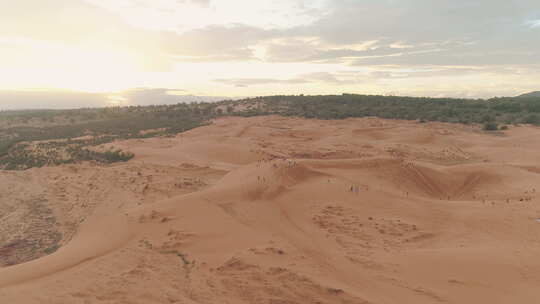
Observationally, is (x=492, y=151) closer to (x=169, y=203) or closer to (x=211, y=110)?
(x=169, y=203)

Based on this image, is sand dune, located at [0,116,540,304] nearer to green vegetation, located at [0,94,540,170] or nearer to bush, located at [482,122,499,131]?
green vegetation, located at [0,94,540,170]

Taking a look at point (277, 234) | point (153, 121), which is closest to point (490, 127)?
point (277, 234)

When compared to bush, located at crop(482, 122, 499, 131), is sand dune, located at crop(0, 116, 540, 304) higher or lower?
lower

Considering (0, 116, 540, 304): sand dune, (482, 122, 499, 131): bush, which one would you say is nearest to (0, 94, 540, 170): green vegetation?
(482, 122, 499, 131): bush

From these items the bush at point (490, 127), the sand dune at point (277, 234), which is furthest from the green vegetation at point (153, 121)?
the sand dune at point (277, 234)

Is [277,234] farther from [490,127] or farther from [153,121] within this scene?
[153,121]

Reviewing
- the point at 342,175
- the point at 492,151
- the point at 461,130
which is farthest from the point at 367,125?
the point at 342,175

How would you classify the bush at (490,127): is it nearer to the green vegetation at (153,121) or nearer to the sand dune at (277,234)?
the green vegetation at (153,121)
